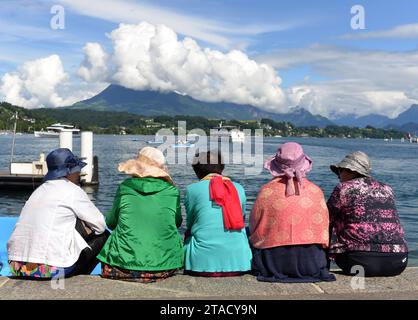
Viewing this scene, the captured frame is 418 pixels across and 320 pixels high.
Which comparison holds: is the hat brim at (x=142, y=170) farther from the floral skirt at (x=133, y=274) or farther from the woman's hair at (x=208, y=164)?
the floral skirt at (x=133, y=274)

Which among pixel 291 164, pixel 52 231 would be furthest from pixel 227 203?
pixel 52 231

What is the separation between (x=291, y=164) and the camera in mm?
5246

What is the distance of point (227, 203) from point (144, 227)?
2.95 feet

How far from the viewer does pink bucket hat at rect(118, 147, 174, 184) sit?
5312mm

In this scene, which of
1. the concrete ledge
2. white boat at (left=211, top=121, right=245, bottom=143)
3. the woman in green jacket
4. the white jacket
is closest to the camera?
the concrete ledge

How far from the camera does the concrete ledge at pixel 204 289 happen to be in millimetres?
4672


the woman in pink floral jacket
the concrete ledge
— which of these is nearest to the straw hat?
the woman in pink floral jacket

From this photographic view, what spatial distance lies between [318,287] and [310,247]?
0.43 metres

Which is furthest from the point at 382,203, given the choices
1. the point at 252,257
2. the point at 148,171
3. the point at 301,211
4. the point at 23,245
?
the point at 23,245

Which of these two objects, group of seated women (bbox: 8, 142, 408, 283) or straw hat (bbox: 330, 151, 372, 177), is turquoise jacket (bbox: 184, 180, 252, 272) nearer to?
group of seated women (bbox: 8, 142, 408, 283)

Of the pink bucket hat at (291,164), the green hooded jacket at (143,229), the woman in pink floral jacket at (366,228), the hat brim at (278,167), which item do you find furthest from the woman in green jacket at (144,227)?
the woman in pink floral jacket at (366,228)

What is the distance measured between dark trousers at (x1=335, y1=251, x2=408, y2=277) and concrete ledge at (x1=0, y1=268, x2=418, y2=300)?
11 cm

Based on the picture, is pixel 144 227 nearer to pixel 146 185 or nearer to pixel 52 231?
pixel 146 185
